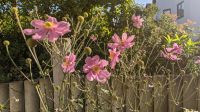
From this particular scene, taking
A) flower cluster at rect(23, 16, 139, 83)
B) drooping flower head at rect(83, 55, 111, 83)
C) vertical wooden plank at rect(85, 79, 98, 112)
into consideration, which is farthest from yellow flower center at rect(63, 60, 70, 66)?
vertical wooden plank at rect(85, 79, 98, 112)

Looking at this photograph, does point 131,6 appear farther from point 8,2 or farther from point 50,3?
point 8,2

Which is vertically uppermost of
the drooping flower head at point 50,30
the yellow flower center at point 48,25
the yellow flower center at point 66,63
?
the yellow flower center at point 48,25

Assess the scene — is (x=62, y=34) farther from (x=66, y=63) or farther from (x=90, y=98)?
(x=90, y=98)

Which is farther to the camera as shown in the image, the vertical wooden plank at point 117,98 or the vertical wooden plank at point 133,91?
the vertical wooden plank at point 133,91

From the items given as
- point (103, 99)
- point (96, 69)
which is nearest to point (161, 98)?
point (103, 99)

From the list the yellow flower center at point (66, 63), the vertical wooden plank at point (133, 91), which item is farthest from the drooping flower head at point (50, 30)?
the vertical wooden plank at point (133, 91)

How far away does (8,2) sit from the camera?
9266 mm

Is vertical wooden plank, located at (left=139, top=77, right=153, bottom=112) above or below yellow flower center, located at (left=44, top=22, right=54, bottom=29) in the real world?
below

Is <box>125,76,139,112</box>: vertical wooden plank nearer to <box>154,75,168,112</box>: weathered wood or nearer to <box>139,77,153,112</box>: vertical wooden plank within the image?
<box>139,77,153,112</box>: vertical wooden plank

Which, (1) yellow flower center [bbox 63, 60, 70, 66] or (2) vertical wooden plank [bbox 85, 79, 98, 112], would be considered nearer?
(1) yellow flower center [bbox 63, 60, 70, 66]

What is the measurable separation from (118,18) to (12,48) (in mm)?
2519

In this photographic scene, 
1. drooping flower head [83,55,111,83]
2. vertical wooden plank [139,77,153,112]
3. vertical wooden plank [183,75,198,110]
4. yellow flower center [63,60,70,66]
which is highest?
yellow flower center [63,60,70,66]

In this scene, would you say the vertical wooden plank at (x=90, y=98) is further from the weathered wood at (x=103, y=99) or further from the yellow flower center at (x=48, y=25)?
the yellow flower center at (x=48, y=25)

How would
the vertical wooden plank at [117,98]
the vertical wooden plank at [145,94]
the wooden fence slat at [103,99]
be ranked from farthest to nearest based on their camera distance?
the vertical wooden plank at [145,94] → the wooden fence slat at [103,99] → the vertical wooden plank at [117,98]
